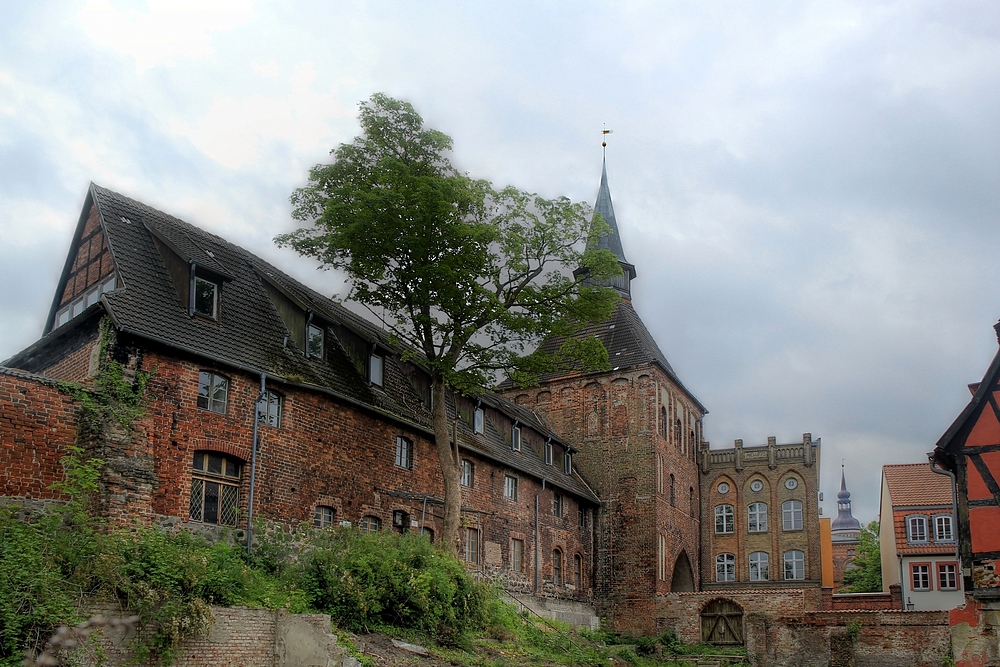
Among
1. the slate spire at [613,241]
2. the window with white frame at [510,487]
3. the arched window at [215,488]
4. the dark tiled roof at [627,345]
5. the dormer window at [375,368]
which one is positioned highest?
the slate spire at [613,241]

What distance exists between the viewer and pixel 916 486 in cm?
4191

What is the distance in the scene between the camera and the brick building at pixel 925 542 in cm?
3941

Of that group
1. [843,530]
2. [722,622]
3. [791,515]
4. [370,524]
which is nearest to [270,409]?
[370,524]

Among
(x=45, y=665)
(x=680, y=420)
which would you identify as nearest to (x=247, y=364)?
(x=45, y=665)

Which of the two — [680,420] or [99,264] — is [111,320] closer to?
[99,264]

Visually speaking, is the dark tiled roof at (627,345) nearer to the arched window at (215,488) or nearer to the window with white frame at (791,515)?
the window with white frame at (791,515)

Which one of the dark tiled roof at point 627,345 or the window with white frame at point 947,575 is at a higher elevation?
the dark tiled roof at point 627,345

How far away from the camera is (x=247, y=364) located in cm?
2047

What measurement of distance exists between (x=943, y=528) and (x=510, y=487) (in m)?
20.1

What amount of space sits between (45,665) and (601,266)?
19.8 meters

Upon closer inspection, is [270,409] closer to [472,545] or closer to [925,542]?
[472,545]

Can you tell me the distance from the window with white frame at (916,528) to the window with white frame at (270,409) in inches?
1162

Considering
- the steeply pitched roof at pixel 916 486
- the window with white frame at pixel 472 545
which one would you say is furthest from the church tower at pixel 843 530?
the window with white frame at pixel 472 545

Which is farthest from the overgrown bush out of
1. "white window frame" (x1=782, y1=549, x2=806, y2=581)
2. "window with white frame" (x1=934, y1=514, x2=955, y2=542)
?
"window with white frame" (x1=934, y1=514, x2=955, y2=542)
